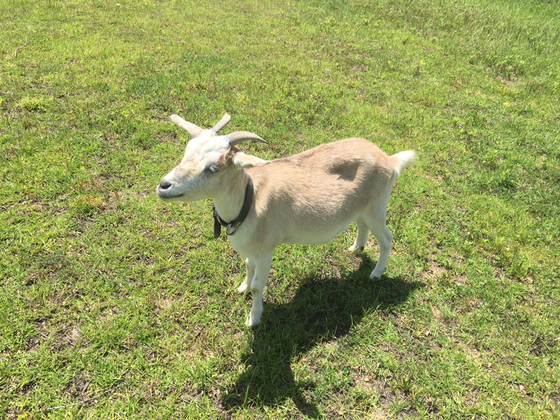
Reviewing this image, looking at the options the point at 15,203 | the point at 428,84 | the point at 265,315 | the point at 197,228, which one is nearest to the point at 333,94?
the point at 428,84

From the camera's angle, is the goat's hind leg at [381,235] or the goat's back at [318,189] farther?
the goat's hind leg at [381,235]

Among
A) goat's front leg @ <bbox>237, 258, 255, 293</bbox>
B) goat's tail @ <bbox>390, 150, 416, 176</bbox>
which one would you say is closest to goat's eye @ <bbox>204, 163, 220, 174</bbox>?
goat's front leg @ <bbox>237, 258, 255, 293</bbox>

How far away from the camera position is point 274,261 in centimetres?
432

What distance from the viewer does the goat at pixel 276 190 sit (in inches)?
103

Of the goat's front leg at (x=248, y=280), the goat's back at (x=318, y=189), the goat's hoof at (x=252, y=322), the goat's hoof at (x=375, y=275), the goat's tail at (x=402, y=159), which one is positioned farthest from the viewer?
the goat's hoof at (x=375, y=275)

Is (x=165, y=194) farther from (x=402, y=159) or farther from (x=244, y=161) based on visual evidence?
(x=402, y=159)

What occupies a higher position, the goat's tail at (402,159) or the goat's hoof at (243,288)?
the goat's tail at (402,159)

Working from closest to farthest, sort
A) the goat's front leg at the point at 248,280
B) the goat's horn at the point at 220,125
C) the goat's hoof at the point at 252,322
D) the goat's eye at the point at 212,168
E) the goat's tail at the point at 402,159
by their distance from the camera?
the goat's eye at the point at 212,168
the goat's horn at the point at 220,125
the goat's hoof at the point at 252,322
the goat's front leg at the point at 248,280
the goat's tail at the point at 402,159

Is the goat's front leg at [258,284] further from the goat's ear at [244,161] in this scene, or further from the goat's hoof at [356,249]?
the goat's hoof at [356,249]

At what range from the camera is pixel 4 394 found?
2762 mm

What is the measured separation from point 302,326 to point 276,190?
1.59 m

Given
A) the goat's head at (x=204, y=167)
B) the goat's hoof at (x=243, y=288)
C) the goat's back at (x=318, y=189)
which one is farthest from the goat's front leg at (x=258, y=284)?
the goat's head at (x=204, y=167)

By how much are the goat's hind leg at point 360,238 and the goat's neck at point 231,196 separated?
2.01m

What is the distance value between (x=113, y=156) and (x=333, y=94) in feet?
17.0
